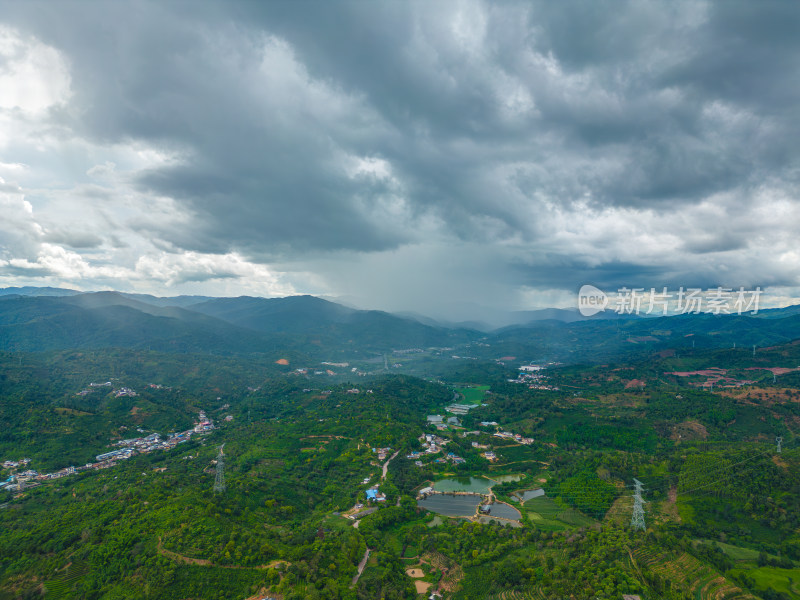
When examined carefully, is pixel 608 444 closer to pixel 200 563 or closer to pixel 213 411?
pixel 200 563

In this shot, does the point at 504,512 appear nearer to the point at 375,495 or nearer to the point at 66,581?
the point at 375,495

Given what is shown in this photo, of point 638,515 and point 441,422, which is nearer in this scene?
point 638,515

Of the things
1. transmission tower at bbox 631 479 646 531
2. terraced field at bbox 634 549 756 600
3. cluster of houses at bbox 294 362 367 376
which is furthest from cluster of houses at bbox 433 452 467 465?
cluster of houses at bbox 294 362 367 376

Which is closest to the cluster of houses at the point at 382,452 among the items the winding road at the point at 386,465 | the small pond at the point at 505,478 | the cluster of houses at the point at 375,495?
the winding road at the point at 386,465

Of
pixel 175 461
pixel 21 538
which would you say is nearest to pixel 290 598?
pixel 21 538

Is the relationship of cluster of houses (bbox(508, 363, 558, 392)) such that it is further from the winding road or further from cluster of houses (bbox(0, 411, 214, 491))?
cluster of houses (bbox(0, 411, 214, 491))

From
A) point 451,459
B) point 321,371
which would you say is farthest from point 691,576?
point 321,371
